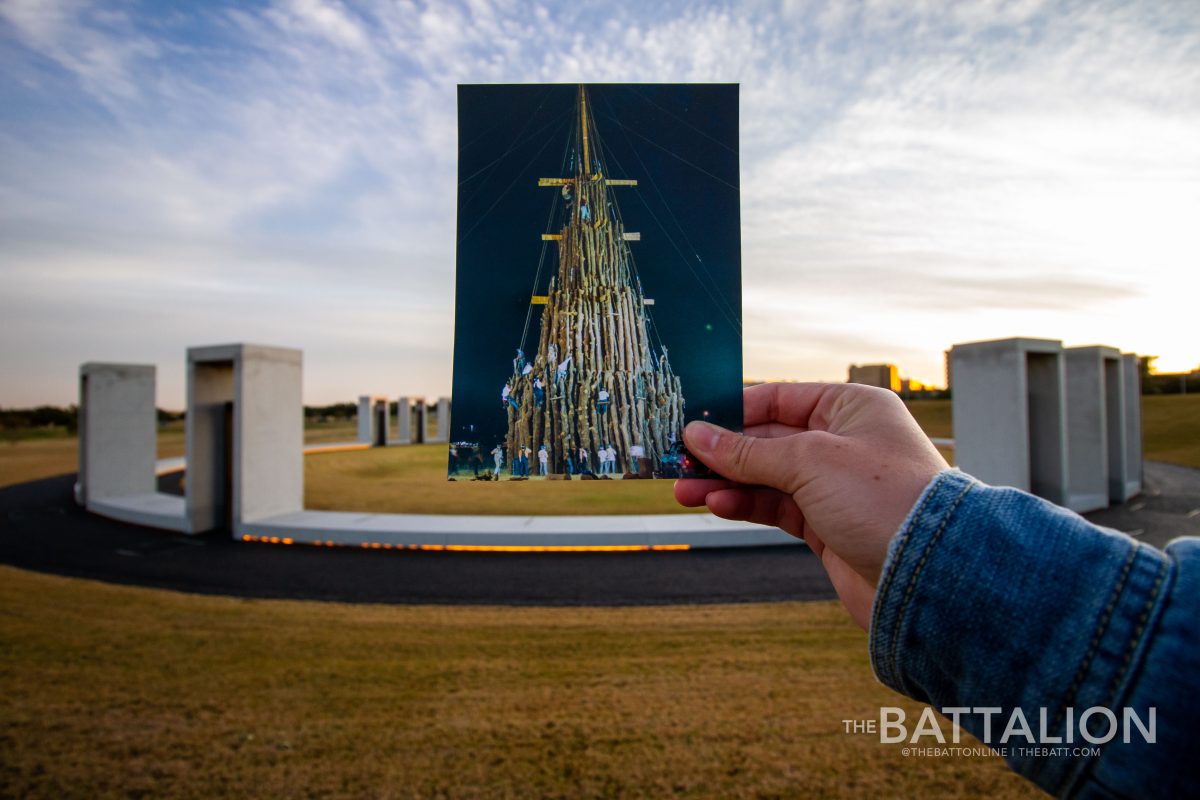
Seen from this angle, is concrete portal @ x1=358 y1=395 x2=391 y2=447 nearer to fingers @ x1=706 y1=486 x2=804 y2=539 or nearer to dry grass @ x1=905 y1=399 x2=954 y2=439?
dry grass @ x1=905 y1=399 x2=954 y2=439

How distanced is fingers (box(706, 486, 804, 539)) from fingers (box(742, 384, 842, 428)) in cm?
25

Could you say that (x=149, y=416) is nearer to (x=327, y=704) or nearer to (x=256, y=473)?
(x=256, y=473)

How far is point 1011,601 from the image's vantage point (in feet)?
3.18

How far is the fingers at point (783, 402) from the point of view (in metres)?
2.05

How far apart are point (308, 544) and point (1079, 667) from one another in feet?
36.8

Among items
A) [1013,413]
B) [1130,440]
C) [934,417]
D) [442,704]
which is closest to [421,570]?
[442,704]

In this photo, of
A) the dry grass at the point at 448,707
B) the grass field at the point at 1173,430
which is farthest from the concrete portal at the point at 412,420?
the grass field at the point at 1173,430

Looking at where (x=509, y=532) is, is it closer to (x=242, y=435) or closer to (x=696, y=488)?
(x=242, y=435)

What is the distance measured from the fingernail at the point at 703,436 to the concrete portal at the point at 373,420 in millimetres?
28650

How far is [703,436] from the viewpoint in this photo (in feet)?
6.00

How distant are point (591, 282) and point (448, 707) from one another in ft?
12.4

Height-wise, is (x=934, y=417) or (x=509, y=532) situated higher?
(x=934, y=417)

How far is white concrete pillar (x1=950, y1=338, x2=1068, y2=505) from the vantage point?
11391 mm

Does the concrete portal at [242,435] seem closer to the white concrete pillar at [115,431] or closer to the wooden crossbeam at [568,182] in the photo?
the white concrete pillar at [115,431]
